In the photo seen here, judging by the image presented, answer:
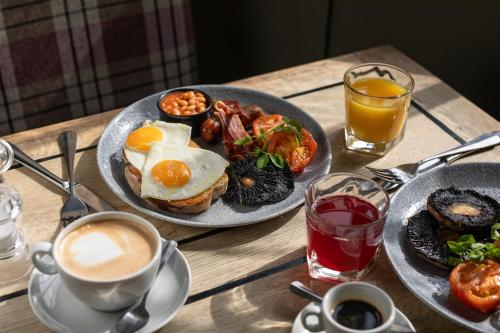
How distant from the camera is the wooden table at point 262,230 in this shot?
1.22 metres

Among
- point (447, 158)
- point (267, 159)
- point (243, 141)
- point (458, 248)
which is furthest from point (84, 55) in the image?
point (458, 248)

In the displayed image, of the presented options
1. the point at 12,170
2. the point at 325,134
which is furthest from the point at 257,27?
the point at 12,170

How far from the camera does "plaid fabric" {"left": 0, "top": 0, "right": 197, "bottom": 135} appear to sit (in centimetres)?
228

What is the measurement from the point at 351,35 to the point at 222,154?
144 cm

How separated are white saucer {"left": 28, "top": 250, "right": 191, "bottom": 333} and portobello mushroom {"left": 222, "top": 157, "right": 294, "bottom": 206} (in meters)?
0.27

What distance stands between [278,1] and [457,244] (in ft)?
6.66

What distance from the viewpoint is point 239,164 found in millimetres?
1515

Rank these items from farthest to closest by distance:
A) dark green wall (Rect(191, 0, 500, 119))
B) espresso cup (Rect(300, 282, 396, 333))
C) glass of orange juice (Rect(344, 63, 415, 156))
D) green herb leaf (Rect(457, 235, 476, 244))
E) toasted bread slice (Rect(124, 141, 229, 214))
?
dark green wall (Rect(191, 0, 500, 119))
glass of orange juice (Rect(344, 63, 415, 156))
toasted bread slice (Rect(124, 141, 229, 214))
green herb leaf (Rect(457, 235, 476, 244))
espresso cup (Rect(300, 282, 396, 333))

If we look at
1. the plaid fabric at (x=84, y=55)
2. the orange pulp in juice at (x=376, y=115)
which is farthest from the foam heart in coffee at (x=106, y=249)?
the plaid fabric at (x=84, y=55)

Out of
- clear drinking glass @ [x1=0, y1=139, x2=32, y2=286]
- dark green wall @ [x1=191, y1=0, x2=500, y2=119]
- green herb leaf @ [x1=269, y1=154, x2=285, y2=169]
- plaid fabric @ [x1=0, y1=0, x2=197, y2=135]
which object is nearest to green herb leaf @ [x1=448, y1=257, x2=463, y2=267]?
green herb leaf @ [x1=269, y1=154, x2=285, y2=169]

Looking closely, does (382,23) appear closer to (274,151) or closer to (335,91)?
(335,91)

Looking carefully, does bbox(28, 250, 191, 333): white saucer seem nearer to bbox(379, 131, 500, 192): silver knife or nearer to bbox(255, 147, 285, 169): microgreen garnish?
bbox(255, 147, 285, 169): microgreen garnish

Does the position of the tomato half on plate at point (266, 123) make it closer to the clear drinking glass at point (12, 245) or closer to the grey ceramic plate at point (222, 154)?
the grey ceramic plate at point (222, 154)

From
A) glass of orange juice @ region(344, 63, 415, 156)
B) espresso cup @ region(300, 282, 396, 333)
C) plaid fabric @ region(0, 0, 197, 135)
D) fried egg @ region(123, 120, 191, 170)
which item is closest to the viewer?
espresso cup @ region(300, 282, 396, 333)
